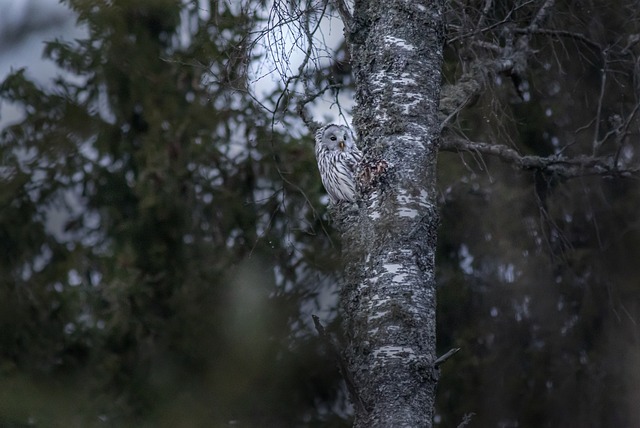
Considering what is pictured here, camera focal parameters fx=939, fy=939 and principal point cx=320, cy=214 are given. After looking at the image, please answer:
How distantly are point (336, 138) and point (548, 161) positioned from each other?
1236 mm

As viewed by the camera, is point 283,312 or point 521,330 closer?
point 283,312

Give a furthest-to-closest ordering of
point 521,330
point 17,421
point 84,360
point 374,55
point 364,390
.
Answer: point 521,330
point 84,360
point 17,421
point 374,55
point 364,390

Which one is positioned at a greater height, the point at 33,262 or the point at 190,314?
the point at 33,262

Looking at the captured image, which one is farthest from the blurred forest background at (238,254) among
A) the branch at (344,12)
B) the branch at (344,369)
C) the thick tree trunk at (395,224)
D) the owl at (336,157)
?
the branch at (344,369)

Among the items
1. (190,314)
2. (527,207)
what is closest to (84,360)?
(190,314)

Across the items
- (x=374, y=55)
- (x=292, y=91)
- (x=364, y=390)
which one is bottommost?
(x=364, y=390)

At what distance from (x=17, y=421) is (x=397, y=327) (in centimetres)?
166

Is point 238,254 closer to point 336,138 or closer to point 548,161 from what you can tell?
point 336,138

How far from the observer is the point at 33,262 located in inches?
173

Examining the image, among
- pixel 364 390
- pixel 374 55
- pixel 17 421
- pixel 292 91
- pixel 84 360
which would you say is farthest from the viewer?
pixel 84 360

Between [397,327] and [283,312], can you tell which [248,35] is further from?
[283,312]

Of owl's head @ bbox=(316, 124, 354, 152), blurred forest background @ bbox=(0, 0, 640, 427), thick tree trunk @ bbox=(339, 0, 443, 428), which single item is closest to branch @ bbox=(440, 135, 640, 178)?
thick tree trunk @ bbox=(339, 0, 443, 428)

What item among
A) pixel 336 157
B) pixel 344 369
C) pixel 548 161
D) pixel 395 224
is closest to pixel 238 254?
pixel 336 157

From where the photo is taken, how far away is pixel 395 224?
2438 mm
